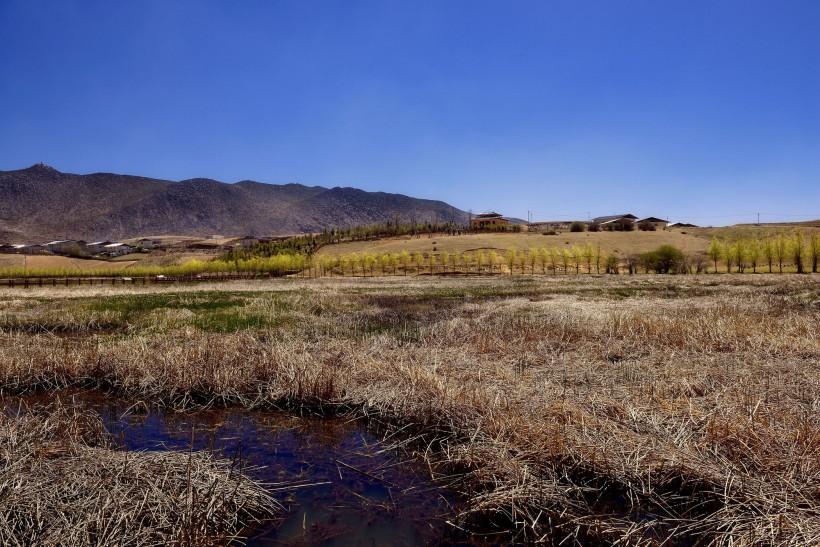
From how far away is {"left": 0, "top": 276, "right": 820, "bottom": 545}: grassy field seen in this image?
6070 millimetres

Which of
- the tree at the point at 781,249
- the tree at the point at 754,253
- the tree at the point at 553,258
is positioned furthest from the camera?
the tree at the point at 553,258

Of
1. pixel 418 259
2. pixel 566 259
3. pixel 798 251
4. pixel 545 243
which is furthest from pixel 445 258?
pixel 798 251

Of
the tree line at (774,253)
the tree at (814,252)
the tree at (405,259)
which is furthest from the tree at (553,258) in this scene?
the tree at (814,252)

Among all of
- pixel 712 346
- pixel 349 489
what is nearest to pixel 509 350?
pixel 712 346

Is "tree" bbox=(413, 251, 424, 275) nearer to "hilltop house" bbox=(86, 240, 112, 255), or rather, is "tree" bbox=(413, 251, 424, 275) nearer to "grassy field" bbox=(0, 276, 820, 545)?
"grassy field" bbox=(0, 276, 820, 545)

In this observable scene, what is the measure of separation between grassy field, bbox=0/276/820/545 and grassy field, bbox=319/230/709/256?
83827 mm

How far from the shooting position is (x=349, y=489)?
7.11 m

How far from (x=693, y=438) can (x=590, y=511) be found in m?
2.50

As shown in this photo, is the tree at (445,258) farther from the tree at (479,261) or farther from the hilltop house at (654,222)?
the hilltop house at (654,222)

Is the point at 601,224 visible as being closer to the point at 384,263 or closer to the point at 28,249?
the point at 384,263

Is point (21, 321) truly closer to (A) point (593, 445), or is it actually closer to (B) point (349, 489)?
(B) point (349, 489)

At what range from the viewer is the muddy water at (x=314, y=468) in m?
6.06

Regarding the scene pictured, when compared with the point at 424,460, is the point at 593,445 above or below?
above

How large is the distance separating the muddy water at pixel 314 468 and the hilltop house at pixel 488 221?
13739 centimetres
